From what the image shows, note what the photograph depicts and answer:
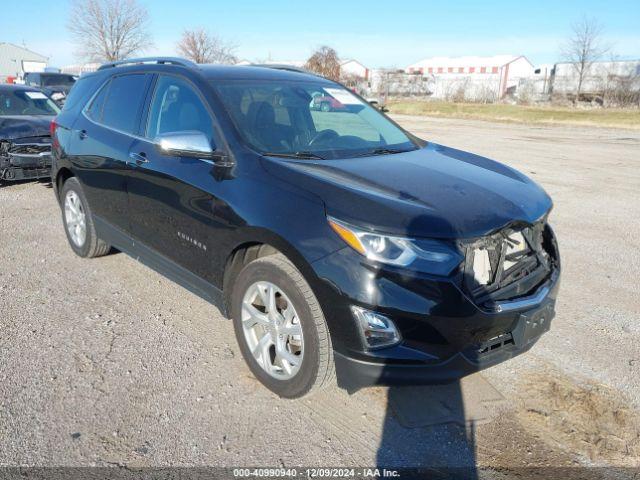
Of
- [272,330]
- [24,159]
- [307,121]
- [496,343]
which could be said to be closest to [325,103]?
[307,121]

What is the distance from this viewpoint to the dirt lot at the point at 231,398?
8.38ft

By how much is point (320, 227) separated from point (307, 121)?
1.41 meters

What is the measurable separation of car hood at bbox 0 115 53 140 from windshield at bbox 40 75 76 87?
15.6 meters

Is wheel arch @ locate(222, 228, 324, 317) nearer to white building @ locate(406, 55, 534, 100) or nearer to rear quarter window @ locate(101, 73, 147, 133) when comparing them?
rear quarter window @ locate(101, 73, 147, 133)

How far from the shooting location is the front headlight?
241cm

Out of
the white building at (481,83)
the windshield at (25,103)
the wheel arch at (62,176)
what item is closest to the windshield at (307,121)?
the wheel arch at (62,176)

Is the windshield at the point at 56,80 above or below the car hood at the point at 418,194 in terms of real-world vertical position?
above

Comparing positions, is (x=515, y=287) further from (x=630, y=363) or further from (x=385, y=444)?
(x=630, y=363)

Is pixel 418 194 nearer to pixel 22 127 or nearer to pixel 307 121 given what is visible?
pixel 307 121

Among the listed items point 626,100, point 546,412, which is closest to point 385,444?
point 546,412

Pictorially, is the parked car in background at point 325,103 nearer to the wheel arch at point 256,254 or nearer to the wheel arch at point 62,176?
the wheel arch at point 256,254

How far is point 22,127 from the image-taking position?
26.2ft

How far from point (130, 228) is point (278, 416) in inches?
81.2

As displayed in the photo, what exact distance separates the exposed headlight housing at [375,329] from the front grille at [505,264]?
409mm
